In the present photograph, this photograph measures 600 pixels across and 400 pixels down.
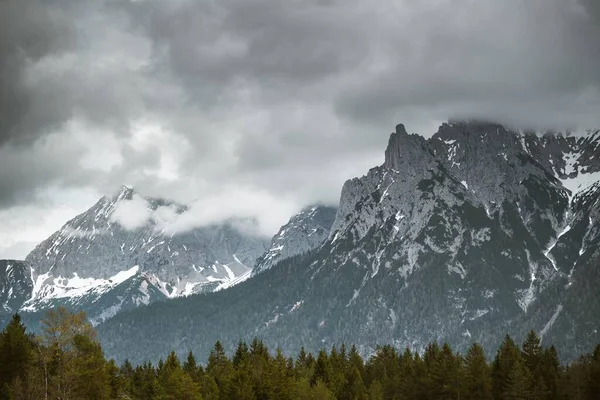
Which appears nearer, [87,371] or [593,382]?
[87,371]

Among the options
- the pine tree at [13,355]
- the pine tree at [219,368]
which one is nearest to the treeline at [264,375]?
the pine tree at [13,355]

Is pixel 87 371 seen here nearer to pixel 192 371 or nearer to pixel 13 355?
pixel 13 355

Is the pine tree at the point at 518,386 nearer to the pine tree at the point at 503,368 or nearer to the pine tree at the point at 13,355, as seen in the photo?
the pine tree at the point at 503,368

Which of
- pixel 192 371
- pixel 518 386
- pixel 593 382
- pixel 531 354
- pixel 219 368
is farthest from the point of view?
pixel 219 368

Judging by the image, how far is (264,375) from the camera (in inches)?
4894

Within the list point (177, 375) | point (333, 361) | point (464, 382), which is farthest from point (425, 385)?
point (177, 375)

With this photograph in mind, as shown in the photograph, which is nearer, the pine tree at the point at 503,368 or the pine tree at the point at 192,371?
the pine tree at the point at 503,368

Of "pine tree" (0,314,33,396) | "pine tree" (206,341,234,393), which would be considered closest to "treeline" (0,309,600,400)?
"pine tree" (0,314,33,396)

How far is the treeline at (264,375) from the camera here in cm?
9850

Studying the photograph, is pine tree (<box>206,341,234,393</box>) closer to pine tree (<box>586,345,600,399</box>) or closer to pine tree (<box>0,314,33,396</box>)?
pine tree (<box>0,314,33,396</box>)

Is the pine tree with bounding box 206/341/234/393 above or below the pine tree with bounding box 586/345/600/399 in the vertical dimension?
above

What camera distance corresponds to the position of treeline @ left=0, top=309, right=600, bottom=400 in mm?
98500

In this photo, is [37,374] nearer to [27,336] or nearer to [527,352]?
[27,336]

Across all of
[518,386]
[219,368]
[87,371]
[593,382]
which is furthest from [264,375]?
[593,382]
